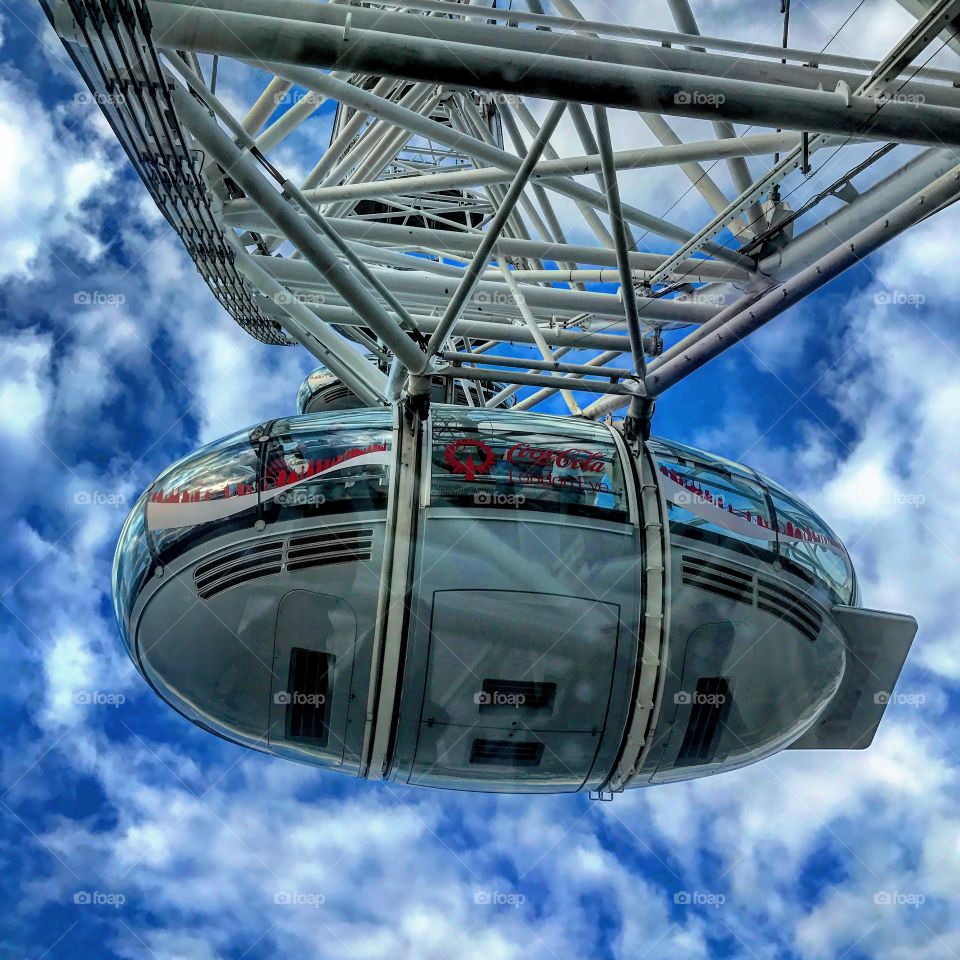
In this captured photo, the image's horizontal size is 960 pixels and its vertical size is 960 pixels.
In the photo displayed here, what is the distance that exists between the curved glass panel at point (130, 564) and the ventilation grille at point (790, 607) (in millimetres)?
4758

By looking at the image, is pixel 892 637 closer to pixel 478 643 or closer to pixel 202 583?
pixel 478 643

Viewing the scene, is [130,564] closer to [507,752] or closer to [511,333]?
[507,752]

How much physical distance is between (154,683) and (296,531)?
2.11 metres

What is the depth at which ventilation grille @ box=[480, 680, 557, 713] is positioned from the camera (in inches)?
312

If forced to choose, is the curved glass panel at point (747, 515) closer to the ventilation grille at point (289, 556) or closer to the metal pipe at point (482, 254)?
the metal pipe at point (482, 254)

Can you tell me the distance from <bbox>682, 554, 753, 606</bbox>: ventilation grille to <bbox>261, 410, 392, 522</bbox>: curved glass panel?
92.1 inches

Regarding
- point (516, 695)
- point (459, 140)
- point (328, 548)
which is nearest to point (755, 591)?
point (516, 695)

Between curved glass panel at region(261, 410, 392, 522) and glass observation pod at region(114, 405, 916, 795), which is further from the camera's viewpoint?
curved glass panel at region(261, 410, 392, 522)

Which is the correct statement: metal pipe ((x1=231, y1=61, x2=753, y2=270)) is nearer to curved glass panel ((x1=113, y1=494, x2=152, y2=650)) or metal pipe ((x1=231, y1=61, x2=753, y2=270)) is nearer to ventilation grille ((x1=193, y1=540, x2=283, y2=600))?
ventilation grille ((x1=193, y1=540, x2=283, y2=600))

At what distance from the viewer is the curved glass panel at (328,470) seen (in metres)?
7.90

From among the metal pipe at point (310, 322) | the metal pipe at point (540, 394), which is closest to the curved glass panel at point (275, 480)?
the metal pipe at point (310, 322)

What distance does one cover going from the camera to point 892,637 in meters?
9.16

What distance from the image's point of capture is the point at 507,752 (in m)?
8.38

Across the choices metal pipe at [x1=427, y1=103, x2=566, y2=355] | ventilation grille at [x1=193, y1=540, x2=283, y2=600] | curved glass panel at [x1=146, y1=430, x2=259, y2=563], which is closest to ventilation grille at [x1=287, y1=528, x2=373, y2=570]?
ventilation grille at [x1=193, y1=540, x2=283, y2=600]
